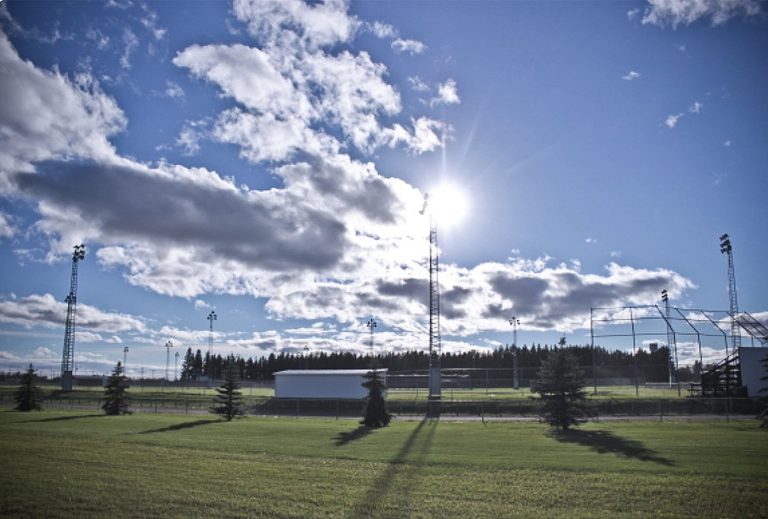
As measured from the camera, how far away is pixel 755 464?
632 inches

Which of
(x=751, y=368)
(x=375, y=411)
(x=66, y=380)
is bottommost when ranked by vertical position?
(x=66, y=380)

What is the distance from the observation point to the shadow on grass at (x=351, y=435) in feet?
75.9

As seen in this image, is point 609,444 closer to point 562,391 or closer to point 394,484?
point 562,391

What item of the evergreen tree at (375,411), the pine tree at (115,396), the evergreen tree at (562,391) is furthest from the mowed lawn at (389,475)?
the pine tree at (115,396)

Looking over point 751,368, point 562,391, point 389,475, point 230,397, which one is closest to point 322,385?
point 230,397

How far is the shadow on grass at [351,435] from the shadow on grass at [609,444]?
28.7 ft

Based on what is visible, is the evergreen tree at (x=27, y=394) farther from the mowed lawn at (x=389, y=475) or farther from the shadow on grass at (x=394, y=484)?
the shadow on grass at (x=394, y=484)

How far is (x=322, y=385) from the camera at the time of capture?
56.3 m

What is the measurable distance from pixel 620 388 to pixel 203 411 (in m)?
41.1

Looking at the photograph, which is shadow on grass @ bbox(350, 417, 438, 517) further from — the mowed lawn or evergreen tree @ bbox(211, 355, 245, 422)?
evergreen tree @ bbox(211, 355, 245, 422)

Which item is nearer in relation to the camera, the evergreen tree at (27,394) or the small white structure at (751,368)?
the small white structure at (751,368)

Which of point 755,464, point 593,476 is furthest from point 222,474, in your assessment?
point 755,464

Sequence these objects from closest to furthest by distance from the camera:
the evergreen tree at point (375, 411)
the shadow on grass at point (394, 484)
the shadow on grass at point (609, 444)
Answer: the shadow on grass at point (394, 484)
the shadow on grass at point (609, 444)
the evergreen tree at point (375, 411)

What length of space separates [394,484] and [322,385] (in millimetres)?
42893
